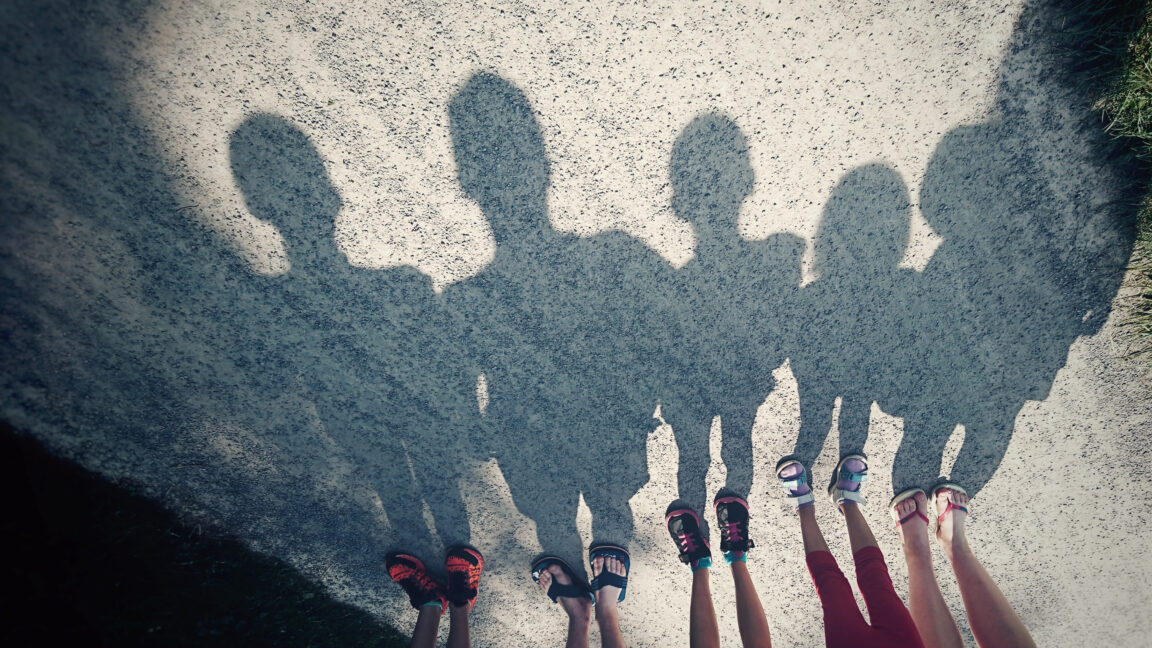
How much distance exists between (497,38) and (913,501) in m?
3.75

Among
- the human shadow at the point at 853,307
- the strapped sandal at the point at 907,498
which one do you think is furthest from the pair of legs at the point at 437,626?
the strapped sandal at the point at 907,498

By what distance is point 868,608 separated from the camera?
6.43 ft

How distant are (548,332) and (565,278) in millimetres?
346

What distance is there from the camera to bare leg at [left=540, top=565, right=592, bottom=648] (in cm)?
250

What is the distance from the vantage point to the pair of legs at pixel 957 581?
83.1 inches

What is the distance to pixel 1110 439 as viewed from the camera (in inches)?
95.7

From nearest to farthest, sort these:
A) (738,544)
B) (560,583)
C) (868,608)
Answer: (868,608) → (738,544) → (560,583)

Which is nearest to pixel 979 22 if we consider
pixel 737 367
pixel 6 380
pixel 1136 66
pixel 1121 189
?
pixel 1136 66

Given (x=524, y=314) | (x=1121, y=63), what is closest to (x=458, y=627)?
(x=524, y=314)

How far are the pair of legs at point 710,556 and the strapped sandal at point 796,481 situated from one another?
0.29 m

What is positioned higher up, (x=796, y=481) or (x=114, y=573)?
(x=796, y=481)

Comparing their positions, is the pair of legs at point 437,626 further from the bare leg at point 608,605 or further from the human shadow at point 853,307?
the human shadow at point 853,307

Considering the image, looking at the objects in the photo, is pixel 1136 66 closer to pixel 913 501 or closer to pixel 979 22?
pixel 979 22

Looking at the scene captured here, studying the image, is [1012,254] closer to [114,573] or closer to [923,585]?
[923,585]
